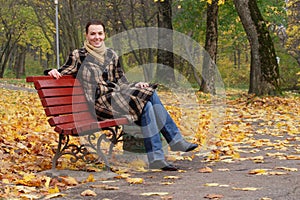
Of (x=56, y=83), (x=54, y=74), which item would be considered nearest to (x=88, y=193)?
(x=56, y=83)

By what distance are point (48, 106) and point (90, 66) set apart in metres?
0.69

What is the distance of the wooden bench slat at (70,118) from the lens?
5.07 meters

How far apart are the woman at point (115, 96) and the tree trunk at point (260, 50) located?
8547mm

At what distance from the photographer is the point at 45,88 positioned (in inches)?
203

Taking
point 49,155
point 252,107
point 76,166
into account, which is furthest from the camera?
point 252,107

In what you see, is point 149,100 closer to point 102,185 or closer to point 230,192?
point 102,185

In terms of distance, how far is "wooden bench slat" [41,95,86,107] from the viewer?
16.8 feet

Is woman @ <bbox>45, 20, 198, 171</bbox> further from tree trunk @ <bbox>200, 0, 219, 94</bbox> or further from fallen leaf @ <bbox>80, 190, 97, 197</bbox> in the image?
tree trunk @ <bbox>200, 0, 219, 94</bbox>

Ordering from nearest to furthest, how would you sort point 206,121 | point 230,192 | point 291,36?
point 230,192, point 206,121, point 291,36

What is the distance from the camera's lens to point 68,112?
5.31 m

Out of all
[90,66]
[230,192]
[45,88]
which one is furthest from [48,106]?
[230,192]

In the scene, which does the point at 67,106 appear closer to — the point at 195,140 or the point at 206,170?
the point at 206,170

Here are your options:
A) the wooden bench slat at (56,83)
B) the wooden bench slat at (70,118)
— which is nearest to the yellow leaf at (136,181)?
the wooden bench slat at (70,118)

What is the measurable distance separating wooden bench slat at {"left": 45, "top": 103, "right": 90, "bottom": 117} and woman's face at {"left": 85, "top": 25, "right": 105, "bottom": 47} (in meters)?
0.69
